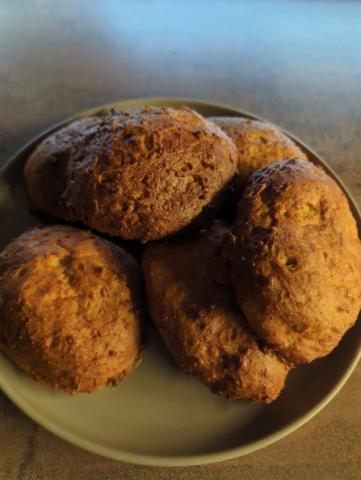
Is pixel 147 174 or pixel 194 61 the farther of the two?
pixel 194 61

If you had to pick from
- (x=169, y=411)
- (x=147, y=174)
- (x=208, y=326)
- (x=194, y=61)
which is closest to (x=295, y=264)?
(x=208, y=326)

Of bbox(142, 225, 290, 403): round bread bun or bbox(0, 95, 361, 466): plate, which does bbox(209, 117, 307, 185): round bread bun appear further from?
bbox(0, 95, 361, 466): plate

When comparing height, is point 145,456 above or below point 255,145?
below

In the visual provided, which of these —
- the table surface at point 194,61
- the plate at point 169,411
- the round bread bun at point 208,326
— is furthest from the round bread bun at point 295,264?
the table surface at point 194,61

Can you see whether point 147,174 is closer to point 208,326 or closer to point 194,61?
point 208,326

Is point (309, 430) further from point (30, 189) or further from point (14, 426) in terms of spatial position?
point (30, 189)

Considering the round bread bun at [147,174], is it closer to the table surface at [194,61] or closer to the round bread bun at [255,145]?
the round bread bun at [255,145]

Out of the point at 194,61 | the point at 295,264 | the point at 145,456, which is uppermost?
the point at 194,61

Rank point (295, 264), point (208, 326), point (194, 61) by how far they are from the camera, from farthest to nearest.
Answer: point (194, 61), point (208, 326), point (295, 264)
